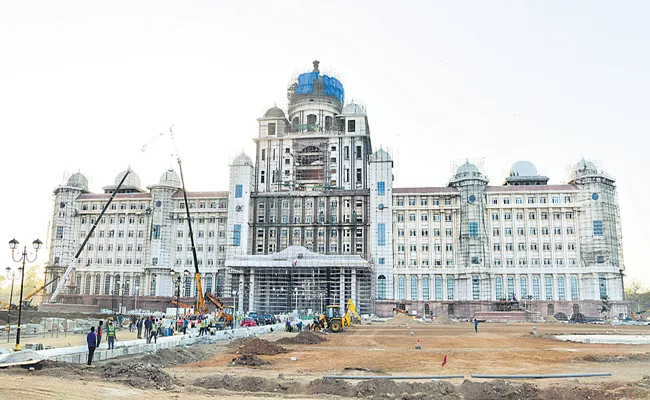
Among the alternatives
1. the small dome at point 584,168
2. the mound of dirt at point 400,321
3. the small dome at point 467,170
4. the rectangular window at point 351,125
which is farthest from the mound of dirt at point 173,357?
the small dome at point 584,168

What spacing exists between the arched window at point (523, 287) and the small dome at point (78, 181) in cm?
8358

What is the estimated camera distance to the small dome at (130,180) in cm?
11318

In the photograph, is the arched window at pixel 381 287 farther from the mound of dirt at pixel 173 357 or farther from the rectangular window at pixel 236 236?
the mound of dirt at pixel 173 357

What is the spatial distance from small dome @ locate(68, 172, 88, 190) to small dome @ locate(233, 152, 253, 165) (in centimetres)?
3253

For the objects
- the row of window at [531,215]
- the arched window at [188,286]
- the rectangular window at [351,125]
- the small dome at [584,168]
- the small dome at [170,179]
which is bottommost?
the arched window at [188,286]

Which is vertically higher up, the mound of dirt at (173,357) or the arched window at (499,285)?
the arched window at (499,285)

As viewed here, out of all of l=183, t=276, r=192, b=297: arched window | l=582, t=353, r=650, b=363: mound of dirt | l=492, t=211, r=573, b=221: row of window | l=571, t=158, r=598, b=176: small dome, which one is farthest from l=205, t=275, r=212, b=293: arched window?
l=582, t=353, r=650, b=363: mound of dirt

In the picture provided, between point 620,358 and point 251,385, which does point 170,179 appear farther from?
point 251,385

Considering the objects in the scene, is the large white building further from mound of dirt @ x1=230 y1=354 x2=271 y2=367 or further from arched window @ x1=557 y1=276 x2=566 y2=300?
mound of dirt @ x1=230 y1=354 x2=271 y2=367

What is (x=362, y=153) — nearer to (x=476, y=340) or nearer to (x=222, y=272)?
(x=222, y=272)

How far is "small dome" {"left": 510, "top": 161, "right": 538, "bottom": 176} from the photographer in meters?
108

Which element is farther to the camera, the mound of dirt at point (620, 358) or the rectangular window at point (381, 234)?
the rectangular window at point (381, 234)

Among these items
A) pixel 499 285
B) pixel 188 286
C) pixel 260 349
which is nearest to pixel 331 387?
pixel 260 349

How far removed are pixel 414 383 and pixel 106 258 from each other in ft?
306
